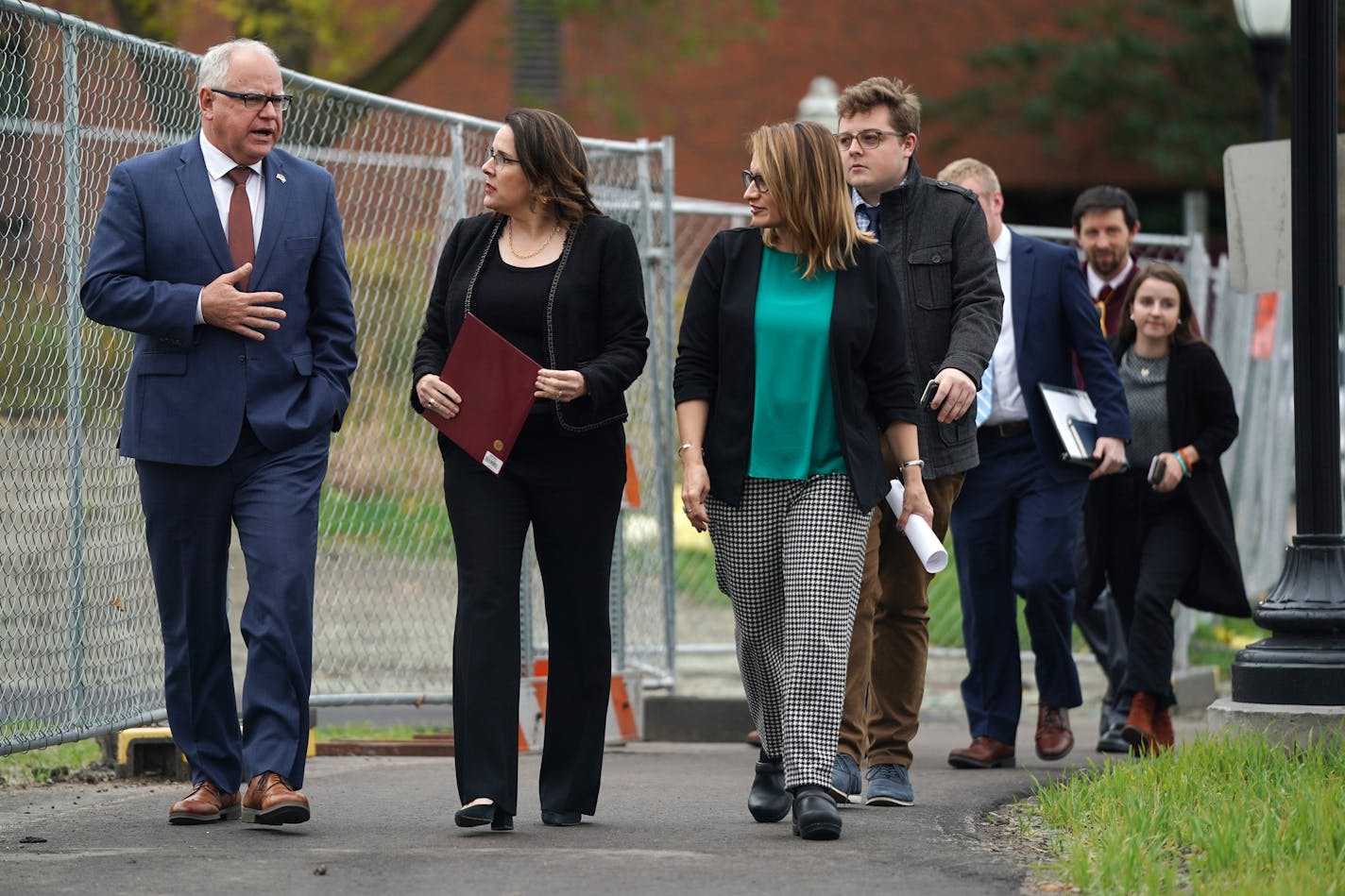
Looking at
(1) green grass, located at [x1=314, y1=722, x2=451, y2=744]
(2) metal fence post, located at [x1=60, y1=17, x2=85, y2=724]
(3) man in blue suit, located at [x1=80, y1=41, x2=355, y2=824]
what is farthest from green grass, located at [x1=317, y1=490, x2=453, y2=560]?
(3) man in blue suit, located at [x1=80, y1=41, x2=355, y2=824]

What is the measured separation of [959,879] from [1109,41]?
24.5 metres

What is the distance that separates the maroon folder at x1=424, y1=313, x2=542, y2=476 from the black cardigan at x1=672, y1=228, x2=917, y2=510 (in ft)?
1.54

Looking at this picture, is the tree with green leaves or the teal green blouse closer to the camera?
the teal green blouse

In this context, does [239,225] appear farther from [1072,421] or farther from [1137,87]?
[1137,87]

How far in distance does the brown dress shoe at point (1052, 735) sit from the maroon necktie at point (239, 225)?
3.73 meters

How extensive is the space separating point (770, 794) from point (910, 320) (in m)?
1.61

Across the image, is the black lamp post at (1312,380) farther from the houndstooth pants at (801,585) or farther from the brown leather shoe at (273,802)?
the brown leather shoe at (273,802)

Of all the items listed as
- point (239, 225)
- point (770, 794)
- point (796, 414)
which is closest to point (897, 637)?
point (770, 794)

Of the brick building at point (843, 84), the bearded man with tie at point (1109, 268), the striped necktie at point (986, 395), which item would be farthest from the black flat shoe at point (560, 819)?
the brick building at point (843, 84)

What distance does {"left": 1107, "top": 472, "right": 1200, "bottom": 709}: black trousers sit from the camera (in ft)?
25.5

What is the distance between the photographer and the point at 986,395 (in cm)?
751

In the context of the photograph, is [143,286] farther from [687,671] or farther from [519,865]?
[687,671]

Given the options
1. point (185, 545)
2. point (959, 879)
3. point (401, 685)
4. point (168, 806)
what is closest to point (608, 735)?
point (401, 685)

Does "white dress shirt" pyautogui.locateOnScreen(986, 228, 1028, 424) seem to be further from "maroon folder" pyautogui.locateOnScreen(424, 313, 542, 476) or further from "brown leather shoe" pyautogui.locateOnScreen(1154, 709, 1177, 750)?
"maroon folder" pyautogui.locateOnScreen(424, 313, 542, 476)
